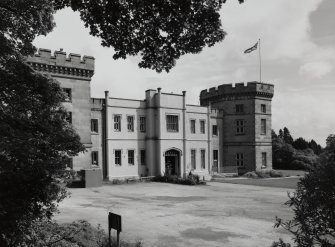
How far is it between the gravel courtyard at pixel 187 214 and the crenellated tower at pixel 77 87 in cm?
568

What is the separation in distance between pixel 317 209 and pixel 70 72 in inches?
1067

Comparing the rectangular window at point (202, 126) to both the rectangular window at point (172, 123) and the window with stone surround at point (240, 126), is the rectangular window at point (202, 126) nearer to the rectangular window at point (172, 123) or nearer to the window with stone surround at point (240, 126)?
Answer: the rectangular window at point (172, 123)

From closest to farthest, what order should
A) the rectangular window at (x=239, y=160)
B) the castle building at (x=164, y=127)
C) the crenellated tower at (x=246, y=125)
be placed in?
the castle building at (x=164, y=127), the crenellated tower at (x=246, y=125), the rectangular window at (x=239, y=160)

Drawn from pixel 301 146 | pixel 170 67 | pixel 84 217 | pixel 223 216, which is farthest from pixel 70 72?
pixel 301 146

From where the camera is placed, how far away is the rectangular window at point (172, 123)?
3636 cm

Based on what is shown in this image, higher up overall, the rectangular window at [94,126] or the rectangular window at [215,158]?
the rectangular window at [94,126]

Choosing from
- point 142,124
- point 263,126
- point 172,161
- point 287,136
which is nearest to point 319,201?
point 142,124

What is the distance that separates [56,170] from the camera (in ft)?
Answer: 28.6

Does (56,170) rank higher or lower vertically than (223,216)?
higher

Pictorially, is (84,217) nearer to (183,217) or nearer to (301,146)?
(183,217)

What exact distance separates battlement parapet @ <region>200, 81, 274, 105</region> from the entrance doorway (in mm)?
10101

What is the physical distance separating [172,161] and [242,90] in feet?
39.4

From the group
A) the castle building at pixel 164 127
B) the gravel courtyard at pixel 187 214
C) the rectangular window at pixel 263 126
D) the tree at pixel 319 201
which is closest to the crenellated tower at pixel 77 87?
the castle building at pixel 164 127

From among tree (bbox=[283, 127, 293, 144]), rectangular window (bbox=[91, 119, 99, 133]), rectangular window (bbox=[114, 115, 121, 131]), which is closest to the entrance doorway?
rectangular window (bbox=[114, 115, 121, 131])
